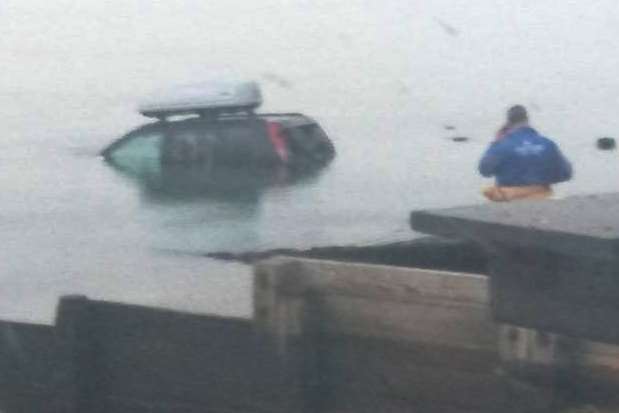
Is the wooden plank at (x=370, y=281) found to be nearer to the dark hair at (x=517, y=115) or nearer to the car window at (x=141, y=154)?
the dark hair at (x=517, y=115)

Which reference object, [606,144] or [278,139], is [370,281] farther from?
[606,144]

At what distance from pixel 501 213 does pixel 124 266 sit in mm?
14608

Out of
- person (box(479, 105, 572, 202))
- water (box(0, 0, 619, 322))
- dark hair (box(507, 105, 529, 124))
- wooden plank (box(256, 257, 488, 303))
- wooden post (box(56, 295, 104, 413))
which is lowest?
water (box(0, 0, 619, 322))

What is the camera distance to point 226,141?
116ft

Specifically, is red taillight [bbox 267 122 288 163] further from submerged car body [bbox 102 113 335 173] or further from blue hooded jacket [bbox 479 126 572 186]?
blue hooded jacket [bbox 479 126 572 186]

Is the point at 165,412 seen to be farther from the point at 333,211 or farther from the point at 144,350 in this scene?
the point at 333,211

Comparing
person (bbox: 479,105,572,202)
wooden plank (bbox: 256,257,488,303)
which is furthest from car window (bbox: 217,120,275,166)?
wooden plank (bbox: 256,257,488,303)

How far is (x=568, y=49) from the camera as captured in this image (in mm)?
105125

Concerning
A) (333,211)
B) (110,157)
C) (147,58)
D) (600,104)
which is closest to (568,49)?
(147,58)

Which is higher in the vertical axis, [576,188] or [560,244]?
[560,244]

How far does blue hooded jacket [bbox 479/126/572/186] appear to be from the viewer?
1350 centimetres

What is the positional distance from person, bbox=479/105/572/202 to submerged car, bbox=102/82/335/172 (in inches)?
819

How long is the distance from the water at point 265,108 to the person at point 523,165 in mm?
1990

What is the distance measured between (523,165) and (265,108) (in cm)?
4984
